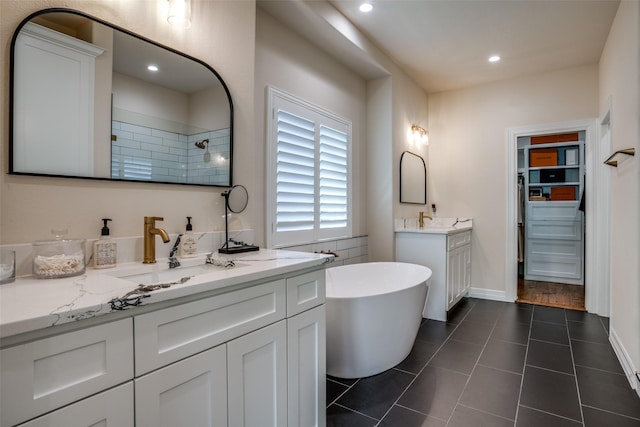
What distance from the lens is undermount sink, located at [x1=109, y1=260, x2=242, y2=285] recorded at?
1.27 meters

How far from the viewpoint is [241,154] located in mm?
1937

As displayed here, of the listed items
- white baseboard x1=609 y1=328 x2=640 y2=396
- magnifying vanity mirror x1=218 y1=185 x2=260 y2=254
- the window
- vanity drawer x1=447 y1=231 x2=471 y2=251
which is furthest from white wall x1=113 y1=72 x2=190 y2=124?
white baseboard x1=609 y1=328 x2=640 y2=396

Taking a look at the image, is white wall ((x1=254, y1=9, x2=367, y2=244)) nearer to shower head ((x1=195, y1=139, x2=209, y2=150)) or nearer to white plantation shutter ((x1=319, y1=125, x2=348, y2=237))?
white plantation shutter ((x1=319, y1=125, x2=348, y2=237))

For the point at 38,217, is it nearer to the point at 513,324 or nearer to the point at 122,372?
the point at 122,372

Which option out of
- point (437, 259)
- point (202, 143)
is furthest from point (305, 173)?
point (437, 259)

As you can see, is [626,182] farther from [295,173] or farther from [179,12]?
[179,12]

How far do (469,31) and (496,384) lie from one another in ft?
9.65

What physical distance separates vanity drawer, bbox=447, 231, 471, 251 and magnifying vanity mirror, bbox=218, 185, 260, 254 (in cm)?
236

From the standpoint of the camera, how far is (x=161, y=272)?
1.36m

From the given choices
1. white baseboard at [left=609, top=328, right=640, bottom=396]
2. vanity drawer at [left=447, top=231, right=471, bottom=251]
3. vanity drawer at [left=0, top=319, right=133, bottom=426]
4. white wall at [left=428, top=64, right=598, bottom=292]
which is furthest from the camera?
white wall at [left=428, top=64, right=598, bottom=292]

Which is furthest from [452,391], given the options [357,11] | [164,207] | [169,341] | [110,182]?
[357,11]

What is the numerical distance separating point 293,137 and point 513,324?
9.29 feet

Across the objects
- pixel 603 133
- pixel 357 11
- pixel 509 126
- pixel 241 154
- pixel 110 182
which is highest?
pixel 357 11

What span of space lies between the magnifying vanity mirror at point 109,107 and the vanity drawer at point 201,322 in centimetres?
73
